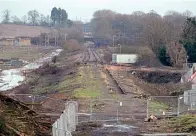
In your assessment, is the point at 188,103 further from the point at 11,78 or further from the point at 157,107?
the point at 11,78

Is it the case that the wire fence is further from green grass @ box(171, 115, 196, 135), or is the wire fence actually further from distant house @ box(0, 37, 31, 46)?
distant house @ box(0, 37, 31, 46)

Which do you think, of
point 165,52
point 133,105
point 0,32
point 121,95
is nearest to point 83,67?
point 165,52

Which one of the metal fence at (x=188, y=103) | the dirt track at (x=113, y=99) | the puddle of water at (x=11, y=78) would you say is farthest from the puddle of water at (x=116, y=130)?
the puddle of water at (x=11, y=78)

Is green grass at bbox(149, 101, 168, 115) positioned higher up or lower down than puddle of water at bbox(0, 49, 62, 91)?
higher up

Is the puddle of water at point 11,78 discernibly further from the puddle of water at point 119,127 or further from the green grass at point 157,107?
the puddle of water at point 119,127

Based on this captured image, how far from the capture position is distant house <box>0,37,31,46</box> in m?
171

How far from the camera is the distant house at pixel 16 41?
171 metres

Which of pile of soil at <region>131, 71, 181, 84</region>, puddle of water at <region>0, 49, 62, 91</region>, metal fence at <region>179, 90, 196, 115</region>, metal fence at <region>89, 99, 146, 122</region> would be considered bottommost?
puddle of water at <region>0, 49, 62, 91</region>

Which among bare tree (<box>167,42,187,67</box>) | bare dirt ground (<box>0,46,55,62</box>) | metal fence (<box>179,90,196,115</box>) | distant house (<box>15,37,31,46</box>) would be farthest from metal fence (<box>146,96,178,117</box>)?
distant house (<box>15,37,31,46</box>)

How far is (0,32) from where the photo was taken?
19400cm

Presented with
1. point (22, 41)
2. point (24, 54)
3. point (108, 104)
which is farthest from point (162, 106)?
point (22, 41)

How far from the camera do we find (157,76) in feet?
211

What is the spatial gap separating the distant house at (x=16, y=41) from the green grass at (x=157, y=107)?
140 m

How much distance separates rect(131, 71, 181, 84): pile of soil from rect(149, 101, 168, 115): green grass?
85.7 feet
